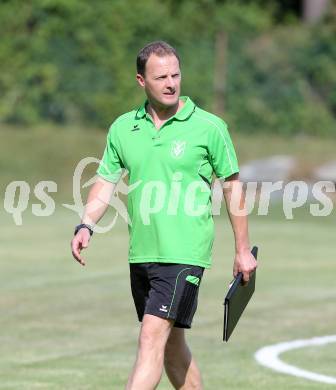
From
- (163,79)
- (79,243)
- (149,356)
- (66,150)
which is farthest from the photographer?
(66,150)

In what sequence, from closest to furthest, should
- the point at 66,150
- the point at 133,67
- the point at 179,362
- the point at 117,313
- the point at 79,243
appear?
1. the point at 79,243
2. the point at 179,362
3. the point at 117,313
4. the point at 66,150
5. the point at 133,67

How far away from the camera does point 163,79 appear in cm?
720

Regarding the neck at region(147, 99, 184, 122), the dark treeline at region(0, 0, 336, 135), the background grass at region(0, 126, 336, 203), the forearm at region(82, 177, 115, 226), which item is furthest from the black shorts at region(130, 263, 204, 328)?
the dark treeline at region(0, 0, 336, 135)

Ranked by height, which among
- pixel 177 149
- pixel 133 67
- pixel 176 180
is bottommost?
pixel 176 180

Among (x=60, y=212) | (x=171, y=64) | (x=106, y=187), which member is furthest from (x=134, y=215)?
(x=60, y=212)

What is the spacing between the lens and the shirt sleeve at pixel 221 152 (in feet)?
23.7

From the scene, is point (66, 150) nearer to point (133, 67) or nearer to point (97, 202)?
point (133, 67)

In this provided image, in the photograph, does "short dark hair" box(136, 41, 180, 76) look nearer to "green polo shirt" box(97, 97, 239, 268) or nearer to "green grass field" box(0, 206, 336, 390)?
"green polo shirt" box(97, 97, 239, 268)

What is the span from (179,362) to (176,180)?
103 centimetres

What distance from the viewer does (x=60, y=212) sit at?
75.7ft

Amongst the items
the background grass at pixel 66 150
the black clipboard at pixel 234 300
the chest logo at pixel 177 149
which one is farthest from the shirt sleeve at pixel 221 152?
the background grass at pixel 66 150

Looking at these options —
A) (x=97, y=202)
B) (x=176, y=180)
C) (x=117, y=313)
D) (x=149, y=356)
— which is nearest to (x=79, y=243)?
(x=97, y=202)

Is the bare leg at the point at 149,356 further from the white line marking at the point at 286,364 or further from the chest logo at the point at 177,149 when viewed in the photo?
the white line marking at the point at 286,364

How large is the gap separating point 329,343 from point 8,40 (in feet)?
67.7
